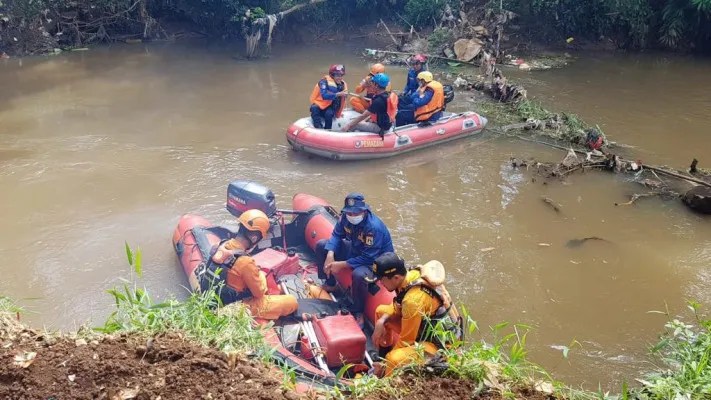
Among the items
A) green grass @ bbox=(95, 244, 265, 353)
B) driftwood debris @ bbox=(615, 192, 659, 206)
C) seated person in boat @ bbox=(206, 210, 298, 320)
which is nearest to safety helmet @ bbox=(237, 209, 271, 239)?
seated person in boat @ bbox=(206, 210, 298, 320)

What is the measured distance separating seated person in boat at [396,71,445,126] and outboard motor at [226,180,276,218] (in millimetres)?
4121

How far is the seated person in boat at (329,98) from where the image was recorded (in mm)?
8430

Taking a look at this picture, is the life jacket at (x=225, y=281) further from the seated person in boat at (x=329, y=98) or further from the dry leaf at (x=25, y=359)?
the seated person in boat at (x=329, y=98)

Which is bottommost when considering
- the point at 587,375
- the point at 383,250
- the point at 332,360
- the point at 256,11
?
the point at 587,375

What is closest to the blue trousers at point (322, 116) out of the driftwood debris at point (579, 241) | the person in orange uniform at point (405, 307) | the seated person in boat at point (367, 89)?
the seated person in boat at point (367, 89)

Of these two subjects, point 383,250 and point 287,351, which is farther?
point 383,250

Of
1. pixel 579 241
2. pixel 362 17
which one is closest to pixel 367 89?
pixel 579 241

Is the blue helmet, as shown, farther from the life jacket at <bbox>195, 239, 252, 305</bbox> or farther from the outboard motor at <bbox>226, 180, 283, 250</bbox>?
the life jacket at <bbox>195, 239, 252, 305</bbox>

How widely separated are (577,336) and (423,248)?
6.36 ft

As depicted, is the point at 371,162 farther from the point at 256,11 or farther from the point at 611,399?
the point at 256,11

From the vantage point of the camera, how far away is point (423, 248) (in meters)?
6.48

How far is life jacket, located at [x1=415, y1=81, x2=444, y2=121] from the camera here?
8781mm

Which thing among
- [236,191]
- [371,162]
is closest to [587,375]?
[236,191]

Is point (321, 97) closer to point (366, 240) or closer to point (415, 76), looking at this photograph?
point (415, 76)
